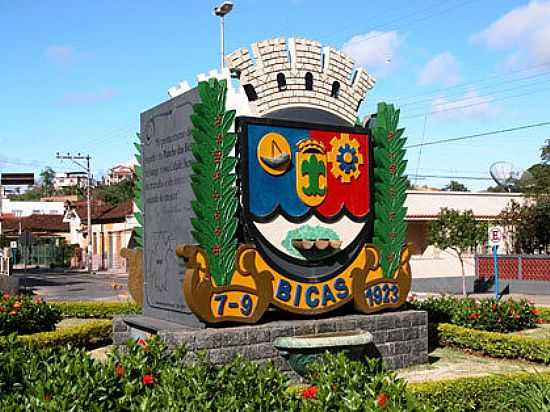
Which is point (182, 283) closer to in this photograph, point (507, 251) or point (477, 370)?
point (477, 370)

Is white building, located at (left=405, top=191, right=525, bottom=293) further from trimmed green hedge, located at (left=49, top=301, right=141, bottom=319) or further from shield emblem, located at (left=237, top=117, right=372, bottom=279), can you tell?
shield emblem, located at (left=237, top=117, right=372, bottom=279)

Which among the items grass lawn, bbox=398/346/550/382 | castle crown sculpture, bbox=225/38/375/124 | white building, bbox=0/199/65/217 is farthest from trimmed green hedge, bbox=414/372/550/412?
white building, bbox=0/199/65/217

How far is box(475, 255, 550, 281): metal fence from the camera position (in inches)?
1128

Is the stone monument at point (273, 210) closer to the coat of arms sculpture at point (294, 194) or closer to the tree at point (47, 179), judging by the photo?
the coat of arms sculpture at point (294, 194)

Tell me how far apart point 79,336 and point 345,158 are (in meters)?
5.76

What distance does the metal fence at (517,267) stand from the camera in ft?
94.0

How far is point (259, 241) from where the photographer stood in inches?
384

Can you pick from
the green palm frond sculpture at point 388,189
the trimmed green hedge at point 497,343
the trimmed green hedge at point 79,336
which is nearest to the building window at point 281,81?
the green palm frond sculpture at point 388,189

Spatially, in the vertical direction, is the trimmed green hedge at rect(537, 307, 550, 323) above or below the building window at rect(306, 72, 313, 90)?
below

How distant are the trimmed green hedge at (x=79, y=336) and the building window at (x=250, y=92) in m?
5.16

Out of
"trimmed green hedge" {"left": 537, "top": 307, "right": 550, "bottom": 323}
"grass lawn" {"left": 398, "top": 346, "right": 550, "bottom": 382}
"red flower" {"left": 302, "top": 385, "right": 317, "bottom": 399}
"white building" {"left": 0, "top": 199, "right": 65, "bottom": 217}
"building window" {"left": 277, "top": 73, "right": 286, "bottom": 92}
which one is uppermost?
"white building" {"left": 0, "top": 199, "right": 65, "bottom": 217}

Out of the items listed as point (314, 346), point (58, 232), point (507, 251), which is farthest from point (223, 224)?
point (58, 232)

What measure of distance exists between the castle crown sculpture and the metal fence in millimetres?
20292

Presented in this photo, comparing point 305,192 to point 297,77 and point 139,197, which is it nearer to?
point 297,77
